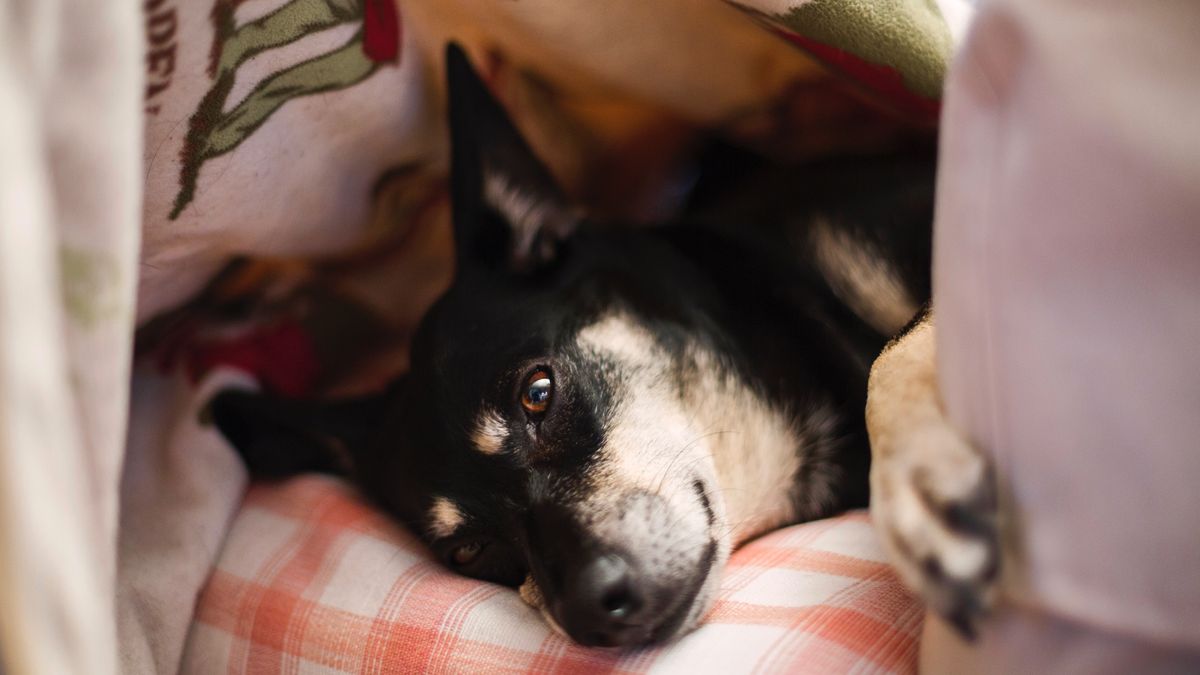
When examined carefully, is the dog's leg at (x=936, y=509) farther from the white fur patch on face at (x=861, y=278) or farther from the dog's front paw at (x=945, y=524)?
the white fur patch on face at (x=861, y=278)

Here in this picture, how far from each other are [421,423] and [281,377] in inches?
22.8

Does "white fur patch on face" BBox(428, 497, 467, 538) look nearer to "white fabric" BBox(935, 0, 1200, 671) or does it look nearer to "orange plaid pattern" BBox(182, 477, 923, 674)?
"orange plaid pattern" BBox(182, 477, 923, 674)

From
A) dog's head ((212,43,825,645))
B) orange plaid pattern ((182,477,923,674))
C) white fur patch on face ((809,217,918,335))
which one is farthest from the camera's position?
white fur patch on face ((809,217,918,335))

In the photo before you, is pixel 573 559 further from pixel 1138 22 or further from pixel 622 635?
pixel 1138 22

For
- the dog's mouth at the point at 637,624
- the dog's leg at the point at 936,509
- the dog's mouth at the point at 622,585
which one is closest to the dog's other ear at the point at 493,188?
the dog's mouth at the point at 622,585

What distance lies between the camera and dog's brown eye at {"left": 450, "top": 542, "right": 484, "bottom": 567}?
1460mm

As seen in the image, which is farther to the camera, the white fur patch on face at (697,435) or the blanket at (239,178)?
the white fur patch on face at (697,435)

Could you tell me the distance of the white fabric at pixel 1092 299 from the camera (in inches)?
29.2

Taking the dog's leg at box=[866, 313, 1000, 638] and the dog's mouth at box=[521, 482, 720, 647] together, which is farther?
the dog's mouth at box=[521, 482, 720, 647]

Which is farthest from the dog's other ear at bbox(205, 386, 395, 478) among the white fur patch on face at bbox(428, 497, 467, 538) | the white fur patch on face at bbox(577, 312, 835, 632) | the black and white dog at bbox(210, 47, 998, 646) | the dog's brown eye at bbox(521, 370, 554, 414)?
the white fur patch on face at bbox(577, 312, 835, 632)

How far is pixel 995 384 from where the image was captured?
811mm

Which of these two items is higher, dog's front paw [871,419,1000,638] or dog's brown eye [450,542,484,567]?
dog's front paw [871,419,1000,638]

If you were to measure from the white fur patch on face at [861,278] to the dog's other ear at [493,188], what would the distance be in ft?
1.59

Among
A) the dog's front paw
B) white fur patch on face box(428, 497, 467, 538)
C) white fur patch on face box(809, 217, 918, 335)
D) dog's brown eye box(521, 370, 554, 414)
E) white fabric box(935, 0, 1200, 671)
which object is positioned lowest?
white fur patch on face box(428, 497, 467, 538)
